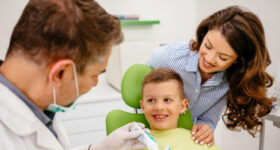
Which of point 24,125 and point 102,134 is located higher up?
point 24,125

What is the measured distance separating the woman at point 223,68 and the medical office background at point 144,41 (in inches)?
19.0

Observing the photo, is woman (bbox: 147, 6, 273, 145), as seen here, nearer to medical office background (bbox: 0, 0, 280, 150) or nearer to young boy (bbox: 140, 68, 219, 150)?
young boy (bbox: 140, 68, 219, 150)

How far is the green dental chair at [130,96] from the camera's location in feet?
4.22

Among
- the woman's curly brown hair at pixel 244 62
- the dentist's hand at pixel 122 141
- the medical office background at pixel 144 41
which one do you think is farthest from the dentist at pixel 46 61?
the medical office background at pixel 144 41

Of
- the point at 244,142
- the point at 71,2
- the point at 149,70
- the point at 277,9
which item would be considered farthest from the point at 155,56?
the point at 244,142

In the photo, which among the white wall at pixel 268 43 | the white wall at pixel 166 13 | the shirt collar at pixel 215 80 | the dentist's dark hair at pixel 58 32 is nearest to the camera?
the dentist's dark hair at pixel 58 32

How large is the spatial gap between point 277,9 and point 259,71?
0.80 metres

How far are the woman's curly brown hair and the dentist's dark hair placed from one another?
67 centimetres

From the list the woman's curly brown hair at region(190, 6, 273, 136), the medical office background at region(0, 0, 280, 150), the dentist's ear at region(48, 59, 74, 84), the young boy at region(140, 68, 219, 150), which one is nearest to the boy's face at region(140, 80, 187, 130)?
the young boy at region(140, 68, 219, 150)

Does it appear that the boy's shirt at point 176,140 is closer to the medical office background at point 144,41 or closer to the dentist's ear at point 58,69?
the dentist's ear at point 58,69

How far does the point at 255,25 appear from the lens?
1142 mm

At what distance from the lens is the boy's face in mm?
1234

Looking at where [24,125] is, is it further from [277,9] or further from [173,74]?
[277,9]

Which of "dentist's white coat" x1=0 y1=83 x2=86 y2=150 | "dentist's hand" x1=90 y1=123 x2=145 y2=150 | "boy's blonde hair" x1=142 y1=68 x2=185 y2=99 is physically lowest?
"dentist's hand" x1=90 y1=123 x2=145 y2=150
